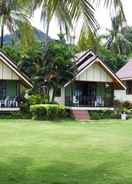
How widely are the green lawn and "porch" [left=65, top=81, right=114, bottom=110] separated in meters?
13.8

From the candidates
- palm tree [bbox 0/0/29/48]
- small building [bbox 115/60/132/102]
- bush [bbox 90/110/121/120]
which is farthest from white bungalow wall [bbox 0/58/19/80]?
palm tree [bbox 0/0/29/48]

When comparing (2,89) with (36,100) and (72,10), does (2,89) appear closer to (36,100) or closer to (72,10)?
(36,100)

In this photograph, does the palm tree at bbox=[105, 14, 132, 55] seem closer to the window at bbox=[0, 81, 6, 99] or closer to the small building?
the small building

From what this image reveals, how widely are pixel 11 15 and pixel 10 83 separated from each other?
60.4 ft

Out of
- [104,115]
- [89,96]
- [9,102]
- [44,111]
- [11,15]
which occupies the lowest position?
[104,115]

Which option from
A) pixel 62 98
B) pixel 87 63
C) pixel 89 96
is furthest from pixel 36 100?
pixel 89 96

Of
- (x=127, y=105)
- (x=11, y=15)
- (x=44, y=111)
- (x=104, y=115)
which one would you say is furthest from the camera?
(x=127, y=105)

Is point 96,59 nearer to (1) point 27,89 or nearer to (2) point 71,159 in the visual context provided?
(1) point 27,89

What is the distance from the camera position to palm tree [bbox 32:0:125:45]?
10.0 m

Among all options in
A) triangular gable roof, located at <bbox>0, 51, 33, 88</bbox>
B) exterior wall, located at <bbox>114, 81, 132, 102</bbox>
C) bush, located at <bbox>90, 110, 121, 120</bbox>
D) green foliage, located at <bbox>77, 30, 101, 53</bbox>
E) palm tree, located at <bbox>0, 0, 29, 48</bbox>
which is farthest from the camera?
exterior wall, located at <bbox>114, 81, 132, 102</bbox>

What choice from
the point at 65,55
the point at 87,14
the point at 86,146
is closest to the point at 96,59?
the point at 65,55

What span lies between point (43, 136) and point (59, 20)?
882 centimetres

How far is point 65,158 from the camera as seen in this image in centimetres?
1261

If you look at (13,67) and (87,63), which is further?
(87,63)
